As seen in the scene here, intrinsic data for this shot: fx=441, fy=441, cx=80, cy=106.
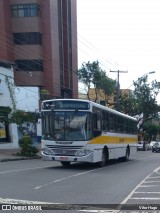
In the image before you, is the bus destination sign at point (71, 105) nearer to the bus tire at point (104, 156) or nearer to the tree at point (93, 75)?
the bus tire at point (104, 156)

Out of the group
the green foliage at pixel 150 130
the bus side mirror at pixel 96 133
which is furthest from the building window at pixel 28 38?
the green foliage at pixel 150 130

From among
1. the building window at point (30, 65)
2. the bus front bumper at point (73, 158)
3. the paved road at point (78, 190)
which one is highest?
the building window at point (30, 65)

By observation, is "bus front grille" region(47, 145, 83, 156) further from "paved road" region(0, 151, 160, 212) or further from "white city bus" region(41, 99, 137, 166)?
"paved road" region(0, 151, 160, 212)

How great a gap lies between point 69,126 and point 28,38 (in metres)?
41.5

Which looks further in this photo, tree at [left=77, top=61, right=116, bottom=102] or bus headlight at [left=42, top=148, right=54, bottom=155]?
tree at [left=77, top=61, right=116, bottom=102]

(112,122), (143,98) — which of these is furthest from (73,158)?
(143,98)

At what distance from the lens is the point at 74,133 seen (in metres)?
19.4

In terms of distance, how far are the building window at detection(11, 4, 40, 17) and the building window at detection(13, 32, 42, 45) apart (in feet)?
8.34

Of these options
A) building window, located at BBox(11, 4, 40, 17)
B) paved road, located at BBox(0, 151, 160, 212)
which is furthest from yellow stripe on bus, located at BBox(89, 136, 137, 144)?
building window, located at BBox(11, 4, 40, 17)

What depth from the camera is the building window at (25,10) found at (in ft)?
193

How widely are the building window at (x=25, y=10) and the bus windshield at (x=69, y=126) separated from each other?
4138cm

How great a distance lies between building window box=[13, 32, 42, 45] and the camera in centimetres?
5900

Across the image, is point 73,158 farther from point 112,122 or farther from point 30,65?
point 30,65

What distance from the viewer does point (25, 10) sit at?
5906 cm
